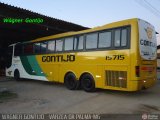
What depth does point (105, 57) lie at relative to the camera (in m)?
11.9

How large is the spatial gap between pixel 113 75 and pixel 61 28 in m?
10.3

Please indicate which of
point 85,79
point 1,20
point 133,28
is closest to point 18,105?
point 85,79

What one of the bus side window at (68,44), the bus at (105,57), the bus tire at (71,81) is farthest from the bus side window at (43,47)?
the bus tire at (71,81)

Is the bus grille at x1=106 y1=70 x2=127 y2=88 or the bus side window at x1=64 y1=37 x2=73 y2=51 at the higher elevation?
the bus side window at x1=64 y1=37 x2=73 y2=51

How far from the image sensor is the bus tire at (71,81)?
528 inches

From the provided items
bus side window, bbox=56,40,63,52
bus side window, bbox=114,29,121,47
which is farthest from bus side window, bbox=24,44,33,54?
bus side window, bbox=114,29,121,47

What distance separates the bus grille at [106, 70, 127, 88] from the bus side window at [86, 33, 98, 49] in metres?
1.53

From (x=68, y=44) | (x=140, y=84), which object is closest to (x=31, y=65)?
(x=68, y=44)

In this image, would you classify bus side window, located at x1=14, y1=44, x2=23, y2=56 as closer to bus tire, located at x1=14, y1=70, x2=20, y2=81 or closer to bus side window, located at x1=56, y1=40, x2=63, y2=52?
bus tire, located at x1=14, y1=70, x2=20, y2=81

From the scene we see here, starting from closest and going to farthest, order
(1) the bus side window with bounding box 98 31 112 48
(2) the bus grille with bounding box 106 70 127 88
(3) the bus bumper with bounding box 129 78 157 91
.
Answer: (3) the bus bumper with bounding box 129 78 157 91 → (2) the bus grille with bounding box 106 70 127 88 → (1) the bus side window with bounding box 98 31 112 48

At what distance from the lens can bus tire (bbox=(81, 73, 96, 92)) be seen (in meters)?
12.6

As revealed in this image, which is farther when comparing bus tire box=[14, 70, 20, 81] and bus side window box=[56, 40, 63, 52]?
bus tire box=[14, 70, 20, 81]

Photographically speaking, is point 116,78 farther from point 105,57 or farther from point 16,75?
point 16,75

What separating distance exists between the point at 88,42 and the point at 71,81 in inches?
89.3
